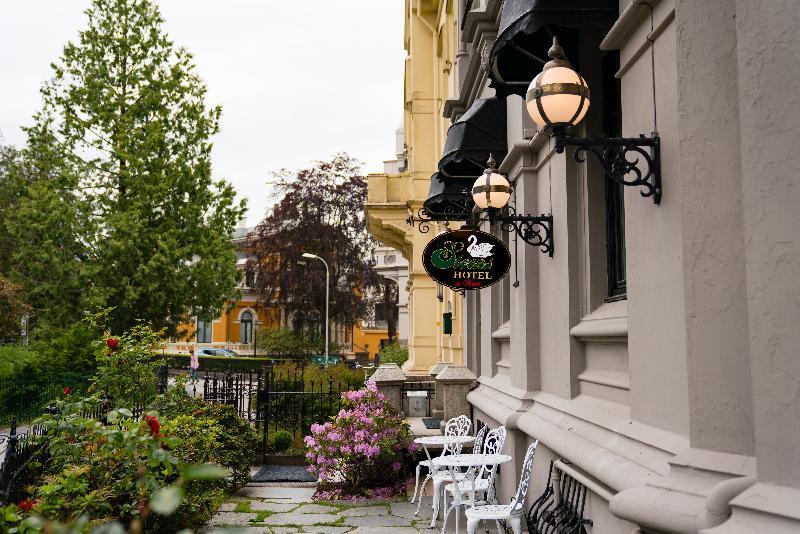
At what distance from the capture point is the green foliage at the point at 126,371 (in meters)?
9.71

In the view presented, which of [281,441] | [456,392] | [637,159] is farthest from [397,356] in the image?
[637,159]

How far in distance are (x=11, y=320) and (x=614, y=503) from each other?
26.2m

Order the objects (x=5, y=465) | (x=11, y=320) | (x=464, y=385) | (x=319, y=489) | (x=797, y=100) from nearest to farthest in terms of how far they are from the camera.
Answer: (x=797, y=100) < (x=5, y=465) < (x=319, y=489) < (x=464, y=385) < (x=11, y=320)

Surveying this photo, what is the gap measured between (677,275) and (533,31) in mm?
2076

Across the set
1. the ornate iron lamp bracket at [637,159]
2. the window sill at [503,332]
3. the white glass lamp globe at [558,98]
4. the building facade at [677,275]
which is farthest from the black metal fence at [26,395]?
the ornate iron lamp bracket at [637,159]

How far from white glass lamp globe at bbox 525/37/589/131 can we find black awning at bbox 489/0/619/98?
72cm

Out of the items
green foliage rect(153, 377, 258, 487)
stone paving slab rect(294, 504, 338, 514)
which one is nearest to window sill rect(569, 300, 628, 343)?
green foliage rect(153, 377, 258, 487)

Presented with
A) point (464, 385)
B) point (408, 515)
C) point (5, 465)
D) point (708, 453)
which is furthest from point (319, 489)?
point (708, 453)

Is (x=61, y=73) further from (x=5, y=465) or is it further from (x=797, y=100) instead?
(x=797, y=100)

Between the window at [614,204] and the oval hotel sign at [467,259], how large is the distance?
2.06 metres

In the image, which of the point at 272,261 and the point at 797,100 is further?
the point at 272,261

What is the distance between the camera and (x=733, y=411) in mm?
3262

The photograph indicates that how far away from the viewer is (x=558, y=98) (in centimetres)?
435

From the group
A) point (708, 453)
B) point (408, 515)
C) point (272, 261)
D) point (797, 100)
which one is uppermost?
point (272, 261)
